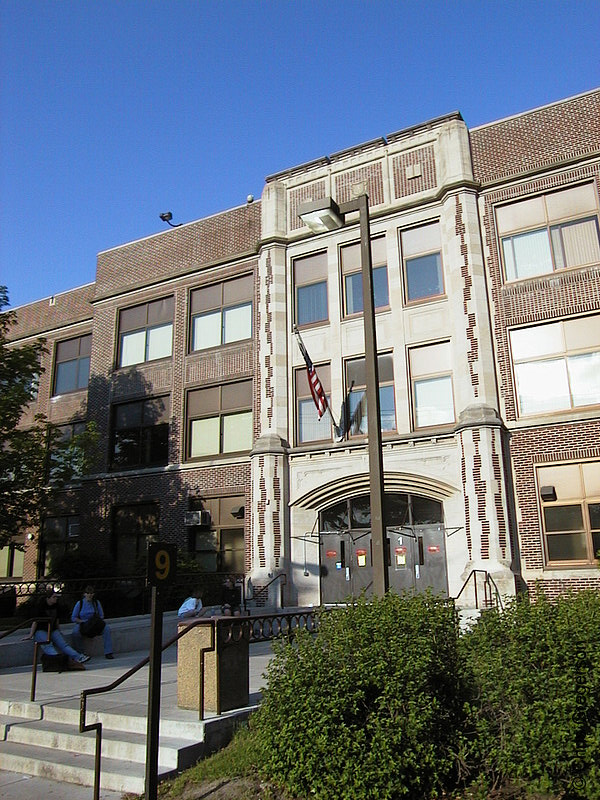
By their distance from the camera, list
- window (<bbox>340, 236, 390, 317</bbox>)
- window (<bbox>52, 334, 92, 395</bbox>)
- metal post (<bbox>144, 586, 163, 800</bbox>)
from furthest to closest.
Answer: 1. window (<bbox>52, 334, 92, 395</bbox>)
2. window (<bbox>340, 236, 390, 317</bbox>)
3. metal post (<bbox>144, 586, 163, 800</bbox>)

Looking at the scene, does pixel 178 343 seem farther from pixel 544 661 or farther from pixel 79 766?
pixel 544 661

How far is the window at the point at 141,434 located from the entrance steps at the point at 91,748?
16.5 metres

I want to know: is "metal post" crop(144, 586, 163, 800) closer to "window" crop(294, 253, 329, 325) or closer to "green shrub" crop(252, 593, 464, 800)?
"green shrub" crop(252, 593, 464, 800)

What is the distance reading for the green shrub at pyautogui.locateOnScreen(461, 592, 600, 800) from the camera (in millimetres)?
5250

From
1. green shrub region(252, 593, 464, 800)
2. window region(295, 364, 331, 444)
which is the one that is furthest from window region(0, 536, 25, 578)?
green shrub region(252, 593, 464, 800)

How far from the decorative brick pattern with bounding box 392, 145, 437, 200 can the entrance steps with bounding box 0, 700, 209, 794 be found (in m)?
17.7

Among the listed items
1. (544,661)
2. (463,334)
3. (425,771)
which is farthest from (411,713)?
(463,334)

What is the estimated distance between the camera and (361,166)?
73.9 ft

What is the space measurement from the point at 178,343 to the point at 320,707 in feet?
67.0

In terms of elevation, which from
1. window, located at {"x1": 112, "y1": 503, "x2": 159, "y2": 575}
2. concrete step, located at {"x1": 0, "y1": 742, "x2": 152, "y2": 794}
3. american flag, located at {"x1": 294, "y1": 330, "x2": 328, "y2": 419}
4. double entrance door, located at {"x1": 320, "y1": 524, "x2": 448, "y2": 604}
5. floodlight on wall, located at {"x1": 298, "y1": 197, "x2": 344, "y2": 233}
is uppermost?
american flag, located at {"x1": 294, "y1": 330, "x2": 328, "y2": 419}

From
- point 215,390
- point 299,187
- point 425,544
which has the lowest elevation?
point 425,544

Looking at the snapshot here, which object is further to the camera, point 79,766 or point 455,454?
point 455,454

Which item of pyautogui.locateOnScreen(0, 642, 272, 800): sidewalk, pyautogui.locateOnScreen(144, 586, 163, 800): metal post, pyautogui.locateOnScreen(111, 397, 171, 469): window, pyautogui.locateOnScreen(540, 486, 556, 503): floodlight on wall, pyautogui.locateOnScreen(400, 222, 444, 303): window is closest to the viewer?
pyautogui.locateOnScreen(144, 586, 163, 800): metal post

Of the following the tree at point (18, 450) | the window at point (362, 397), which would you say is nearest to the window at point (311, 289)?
the window at point (362, 397)
